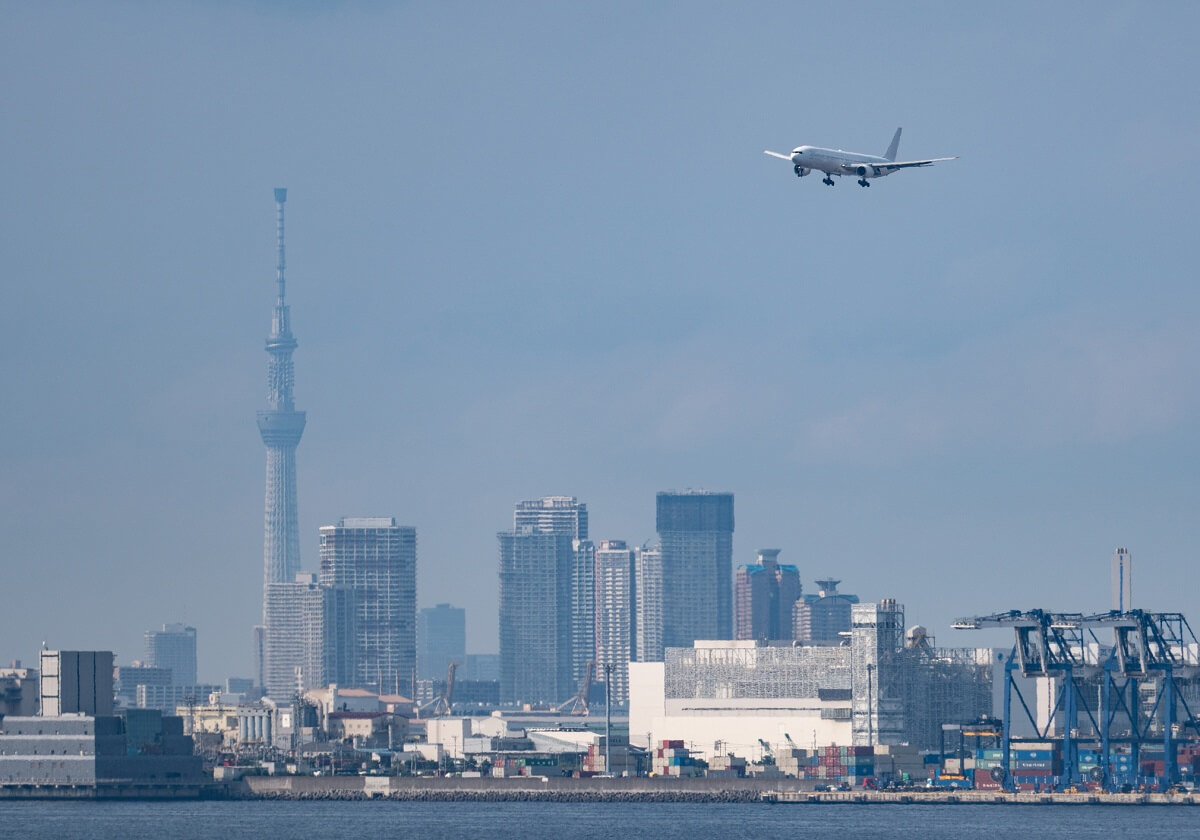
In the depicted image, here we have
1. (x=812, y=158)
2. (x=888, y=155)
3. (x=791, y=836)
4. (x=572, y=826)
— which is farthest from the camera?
(x=572, y=826)

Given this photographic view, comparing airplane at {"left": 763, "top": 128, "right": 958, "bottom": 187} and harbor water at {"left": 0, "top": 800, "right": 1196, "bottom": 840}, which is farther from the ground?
airplane at {"left": 763, "top": 128, "right": 958, "bottom": 187}

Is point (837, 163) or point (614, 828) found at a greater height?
point (837, 163)

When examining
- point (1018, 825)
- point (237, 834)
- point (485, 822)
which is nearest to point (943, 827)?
point (1018, 825)

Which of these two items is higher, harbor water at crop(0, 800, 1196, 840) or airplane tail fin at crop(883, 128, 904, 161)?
airplane tail fin at crop(883, 128, 904, 161)

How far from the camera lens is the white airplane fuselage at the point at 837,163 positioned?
148750mm

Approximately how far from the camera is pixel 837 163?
150m

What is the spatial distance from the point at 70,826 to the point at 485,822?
1303 inches

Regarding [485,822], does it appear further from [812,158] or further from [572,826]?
[812,158]

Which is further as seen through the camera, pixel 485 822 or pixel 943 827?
pixel 485 822

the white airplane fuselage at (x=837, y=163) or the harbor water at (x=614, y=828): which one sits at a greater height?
the white airplane fuselage at (x=837, y=163)

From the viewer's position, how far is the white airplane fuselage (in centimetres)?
14875

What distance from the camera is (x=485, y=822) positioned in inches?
7844

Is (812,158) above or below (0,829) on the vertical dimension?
above

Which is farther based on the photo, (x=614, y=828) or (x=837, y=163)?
(x=614, y=828)
